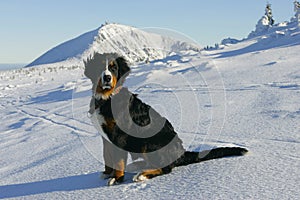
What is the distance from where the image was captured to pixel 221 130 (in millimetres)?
4805

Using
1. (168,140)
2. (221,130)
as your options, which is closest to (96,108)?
(168,140)

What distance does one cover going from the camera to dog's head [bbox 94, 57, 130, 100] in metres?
3.20

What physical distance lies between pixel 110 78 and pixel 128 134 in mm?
533

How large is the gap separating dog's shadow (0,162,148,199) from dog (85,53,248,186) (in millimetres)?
129

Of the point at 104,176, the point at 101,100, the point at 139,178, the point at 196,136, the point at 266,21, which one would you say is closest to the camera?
the point at 139,178

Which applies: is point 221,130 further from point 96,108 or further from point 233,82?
point 233,82

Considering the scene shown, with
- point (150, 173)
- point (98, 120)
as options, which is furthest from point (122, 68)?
point (150, 173)

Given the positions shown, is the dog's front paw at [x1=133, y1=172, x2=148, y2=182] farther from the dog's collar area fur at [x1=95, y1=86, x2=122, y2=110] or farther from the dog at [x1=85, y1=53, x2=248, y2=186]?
the dog's collar area fur at [x1=95, y1=86, x2=122, y2=110]

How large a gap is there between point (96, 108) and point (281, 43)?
37.6 feet

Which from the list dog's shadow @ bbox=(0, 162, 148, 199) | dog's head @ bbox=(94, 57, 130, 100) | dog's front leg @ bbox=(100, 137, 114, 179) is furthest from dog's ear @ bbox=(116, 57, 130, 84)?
dog's shadow @ bbox=(0, 162, 148, 199)

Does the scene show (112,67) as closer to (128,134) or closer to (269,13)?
(128,134)

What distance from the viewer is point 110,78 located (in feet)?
10.5

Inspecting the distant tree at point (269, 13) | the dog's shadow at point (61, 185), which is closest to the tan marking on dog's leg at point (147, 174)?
the dog's shadow at point (61, 185)

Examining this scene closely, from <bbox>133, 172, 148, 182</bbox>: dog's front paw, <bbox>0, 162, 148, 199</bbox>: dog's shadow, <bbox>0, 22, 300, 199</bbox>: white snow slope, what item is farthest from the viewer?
<bbox>0, 162, 148, 199</bbox>: dog's shadow
